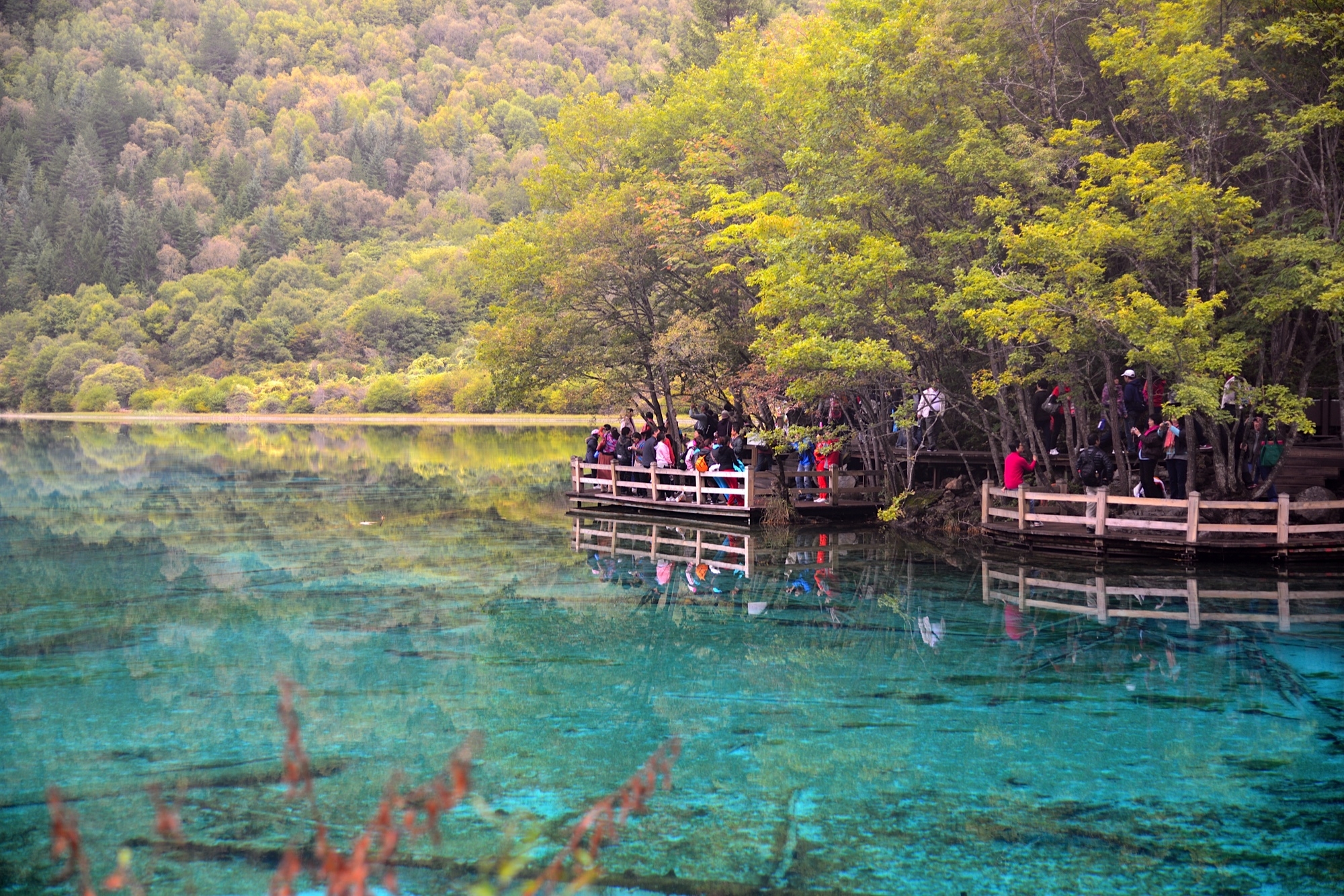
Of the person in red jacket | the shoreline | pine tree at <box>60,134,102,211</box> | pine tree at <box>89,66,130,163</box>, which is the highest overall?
pine tree at <box>89,66,130,163</box>

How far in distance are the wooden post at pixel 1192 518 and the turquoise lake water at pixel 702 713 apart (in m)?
0.54

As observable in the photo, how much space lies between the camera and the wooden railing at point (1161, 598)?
12.2 m

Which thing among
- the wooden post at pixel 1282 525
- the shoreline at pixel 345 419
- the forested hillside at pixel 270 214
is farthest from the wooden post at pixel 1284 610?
the shoreline at pixel 345 419

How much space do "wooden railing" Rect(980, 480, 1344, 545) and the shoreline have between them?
5357 centimetres

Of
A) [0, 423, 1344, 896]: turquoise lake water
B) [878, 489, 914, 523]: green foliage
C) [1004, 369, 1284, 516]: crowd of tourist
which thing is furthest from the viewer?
[878, 489, 914, 523]: green foliage

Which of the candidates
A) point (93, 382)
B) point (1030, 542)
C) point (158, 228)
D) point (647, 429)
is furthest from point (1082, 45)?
point (158, 228)

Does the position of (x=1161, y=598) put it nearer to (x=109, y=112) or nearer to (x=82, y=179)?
(x=82, y=179)

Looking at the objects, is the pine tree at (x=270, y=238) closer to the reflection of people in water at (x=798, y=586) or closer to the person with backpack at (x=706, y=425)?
the person with backpack at (x=706, y=425)

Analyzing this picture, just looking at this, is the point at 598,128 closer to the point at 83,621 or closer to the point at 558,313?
the point at 558,313

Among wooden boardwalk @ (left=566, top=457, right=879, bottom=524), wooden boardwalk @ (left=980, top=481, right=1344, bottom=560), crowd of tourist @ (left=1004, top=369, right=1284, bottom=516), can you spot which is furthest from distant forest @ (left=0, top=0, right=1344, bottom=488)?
wooden boardwalk @ (left=566, top=457, right=879, bottom=524)

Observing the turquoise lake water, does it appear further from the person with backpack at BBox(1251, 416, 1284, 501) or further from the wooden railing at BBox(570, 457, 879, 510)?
the wooden railing at BBox(570, 457, 879, 510)

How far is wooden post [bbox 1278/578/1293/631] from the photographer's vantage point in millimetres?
11734

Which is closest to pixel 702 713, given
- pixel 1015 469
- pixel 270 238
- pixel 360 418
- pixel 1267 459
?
pixel 1015 469

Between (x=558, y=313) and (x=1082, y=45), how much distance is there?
1268cm
